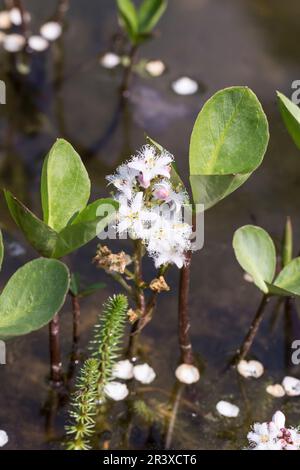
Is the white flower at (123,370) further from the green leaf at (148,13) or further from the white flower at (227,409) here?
the green leaf at (148,13)

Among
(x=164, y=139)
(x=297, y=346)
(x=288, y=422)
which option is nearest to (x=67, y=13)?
(x=164, y=139)

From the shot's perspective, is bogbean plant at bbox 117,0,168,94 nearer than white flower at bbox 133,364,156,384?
No

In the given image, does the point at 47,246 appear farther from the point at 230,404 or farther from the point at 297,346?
the point at 297,346

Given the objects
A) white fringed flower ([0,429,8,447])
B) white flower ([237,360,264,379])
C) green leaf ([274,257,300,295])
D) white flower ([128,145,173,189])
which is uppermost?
white flower ([128,145,173,189])

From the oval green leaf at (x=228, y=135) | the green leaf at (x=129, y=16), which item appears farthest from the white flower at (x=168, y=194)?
the green leaf at (x=129, y=16)

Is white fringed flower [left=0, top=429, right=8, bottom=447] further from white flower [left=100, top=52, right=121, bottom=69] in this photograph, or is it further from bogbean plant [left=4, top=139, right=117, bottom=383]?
white flower [left=100, top=52, right=121, bottom=69]

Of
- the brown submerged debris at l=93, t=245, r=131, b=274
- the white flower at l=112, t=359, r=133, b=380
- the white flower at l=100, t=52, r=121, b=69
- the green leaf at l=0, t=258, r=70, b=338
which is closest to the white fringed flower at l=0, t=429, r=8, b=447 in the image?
the white flower at l=112, t=359, r=133, b=380

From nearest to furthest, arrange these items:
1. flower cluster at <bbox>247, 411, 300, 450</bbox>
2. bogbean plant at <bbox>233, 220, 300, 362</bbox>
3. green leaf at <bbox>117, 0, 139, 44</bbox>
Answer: flower cluster at <bbox>247, 411, 300, 450</bbox>, bogbean plant at <bbox>233, 220, 300, 362</bbox>, green leaf at <bbox>117, 0, 139, 44</bbox>
